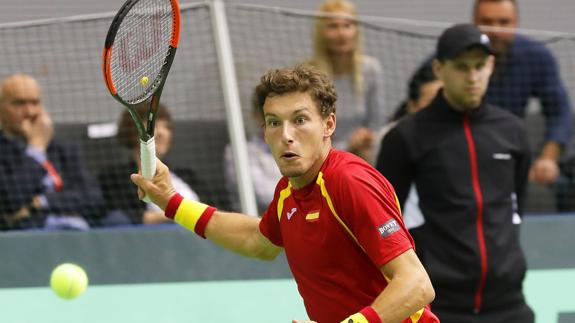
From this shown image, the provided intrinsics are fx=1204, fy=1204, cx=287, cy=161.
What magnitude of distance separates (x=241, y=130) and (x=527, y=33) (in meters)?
1.80

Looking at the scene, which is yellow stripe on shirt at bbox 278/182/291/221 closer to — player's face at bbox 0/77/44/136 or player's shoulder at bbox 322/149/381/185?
player's shoulder at bbox 322/149/381/185

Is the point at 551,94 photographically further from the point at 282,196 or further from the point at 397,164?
the point at 282,196

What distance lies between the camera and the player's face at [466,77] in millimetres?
5508

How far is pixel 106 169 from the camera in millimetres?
7113

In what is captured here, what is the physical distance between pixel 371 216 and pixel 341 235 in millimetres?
220

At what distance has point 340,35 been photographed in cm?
711

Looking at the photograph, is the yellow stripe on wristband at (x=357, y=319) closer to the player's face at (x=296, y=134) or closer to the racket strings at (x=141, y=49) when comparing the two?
the player's face at (x=296, y=134)

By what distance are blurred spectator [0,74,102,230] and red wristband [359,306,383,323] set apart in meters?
3.45

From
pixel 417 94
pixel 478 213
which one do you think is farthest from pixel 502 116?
pixel 417 94

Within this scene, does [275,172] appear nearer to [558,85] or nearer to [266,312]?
[266,312]

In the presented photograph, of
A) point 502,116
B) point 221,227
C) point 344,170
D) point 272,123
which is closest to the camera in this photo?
point 344,170

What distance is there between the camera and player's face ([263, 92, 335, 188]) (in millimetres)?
4188

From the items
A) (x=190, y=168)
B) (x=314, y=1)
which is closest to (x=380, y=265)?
(x=190, y=168)

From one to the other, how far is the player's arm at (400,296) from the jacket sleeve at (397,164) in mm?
1584
